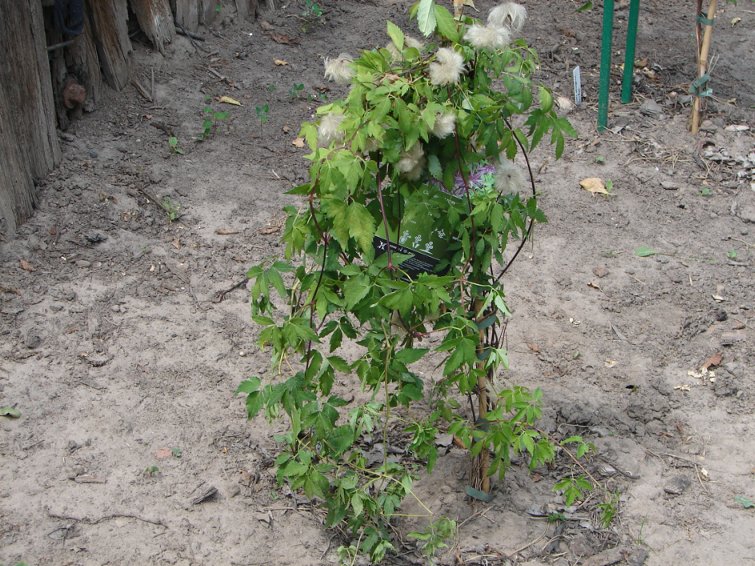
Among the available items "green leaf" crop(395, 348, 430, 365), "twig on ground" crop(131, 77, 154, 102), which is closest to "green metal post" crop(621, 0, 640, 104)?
"twig on ground" crop(131, 77, 154, 102)

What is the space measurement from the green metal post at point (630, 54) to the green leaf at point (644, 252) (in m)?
1.72

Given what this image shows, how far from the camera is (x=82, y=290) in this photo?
457cm

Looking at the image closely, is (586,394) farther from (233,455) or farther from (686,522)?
(233,455)

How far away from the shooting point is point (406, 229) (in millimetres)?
3055

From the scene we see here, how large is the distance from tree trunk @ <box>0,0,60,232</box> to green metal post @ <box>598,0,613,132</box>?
3.49m

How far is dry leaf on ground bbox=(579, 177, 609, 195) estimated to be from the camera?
A: 5719mm

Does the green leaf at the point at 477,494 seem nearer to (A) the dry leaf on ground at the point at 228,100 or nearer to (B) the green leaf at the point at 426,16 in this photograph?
(B) the green leaf at the point at 426,16

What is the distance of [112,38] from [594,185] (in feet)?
10.2

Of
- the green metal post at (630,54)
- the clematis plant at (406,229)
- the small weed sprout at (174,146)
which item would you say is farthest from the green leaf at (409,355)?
the green metal post at (630,54)

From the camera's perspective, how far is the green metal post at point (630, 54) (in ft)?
20.3

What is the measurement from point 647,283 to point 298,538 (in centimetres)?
252

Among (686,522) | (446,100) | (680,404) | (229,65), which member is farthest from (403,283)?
(229,65)

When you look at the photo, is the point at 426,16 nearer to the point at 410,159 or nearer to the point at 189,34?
the point at 410,159

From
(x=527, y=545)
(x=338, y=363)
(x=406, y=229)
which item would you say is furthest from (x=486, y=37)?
(x=527, y=545)
